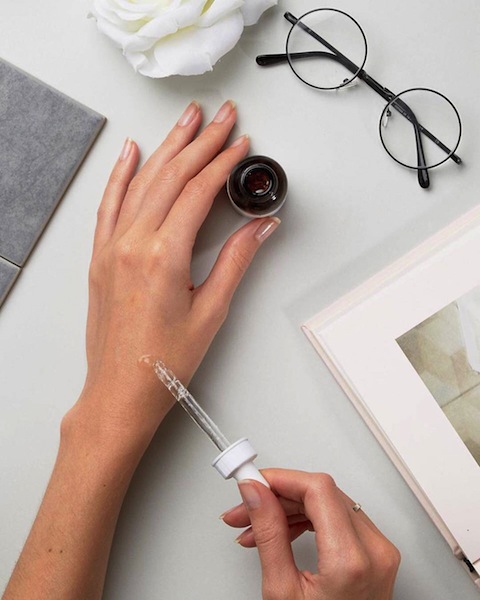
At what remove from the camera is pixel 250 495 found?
25.9 inches

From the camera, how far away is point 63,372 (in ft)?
2.94

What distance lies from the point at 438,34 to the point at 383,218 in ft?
0.84

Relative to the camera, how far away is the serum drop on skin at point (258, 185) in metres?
0.82

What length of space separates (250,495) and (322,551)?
91 millimetres

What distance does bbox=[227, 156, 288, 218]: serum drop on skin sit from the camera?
818mm

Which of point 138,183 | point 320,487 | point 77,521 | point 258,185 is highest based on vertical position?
point 138,183

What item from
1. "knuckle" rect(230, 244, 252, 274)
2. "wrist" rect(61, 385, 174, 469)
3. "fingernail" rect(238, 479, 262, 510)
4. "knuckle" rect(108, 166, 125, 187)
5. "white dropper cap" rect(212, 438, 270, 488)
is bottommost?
"fingernail" rect(238, 479, 262, 510)

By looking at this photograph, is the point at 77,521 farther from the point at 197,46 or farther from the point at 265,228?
the point at 197,46

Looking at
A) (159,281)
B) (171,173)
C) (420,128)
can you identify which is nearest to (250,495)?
(159,281)

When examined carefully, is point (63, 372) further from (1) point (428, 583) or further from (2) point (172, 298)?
(1) point (428, 583)

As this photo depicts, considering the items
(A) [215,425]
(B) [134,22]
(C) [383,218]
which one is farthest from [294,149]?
(A) [215,425]

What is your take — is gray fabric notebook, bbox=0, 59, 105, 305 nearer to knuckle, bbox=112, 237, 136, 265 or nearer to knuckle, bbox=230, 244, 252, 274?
knuckle, bbox=112, 237, 136, 265

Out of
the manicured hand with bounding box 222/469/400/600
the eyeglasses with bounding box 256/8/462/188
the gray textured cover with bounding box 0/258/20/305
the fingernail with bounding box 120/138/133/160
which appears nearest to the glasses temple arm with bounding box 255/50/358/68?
the eyeglasses with bounding box 256/8/462/188

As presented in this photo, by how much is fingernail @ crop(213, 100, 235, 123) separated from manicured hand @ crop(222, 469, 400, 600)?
0.47 metres
